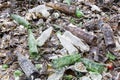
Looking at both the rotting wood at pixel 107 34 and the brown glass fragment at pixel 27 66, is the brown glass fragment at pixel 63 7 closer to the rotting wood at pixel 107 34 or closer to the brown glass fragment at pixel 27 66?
the rotting wood at pixel 107 34

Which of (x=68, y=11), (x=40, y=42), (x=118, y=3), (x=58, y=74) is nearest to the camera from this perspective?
(x=58, y=74)

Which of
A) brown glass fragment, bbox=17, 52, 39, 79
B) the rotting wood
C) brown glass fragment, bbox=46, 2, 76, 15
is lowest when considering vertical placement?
brown glass fragment, bbox=17, 52, 39, 79

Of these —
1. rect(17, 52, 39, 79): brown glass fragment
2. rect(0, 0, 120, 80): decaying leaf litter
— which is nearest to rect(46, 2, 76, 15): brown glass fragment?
rect(0, 0, 120, 80): decaying leaf litter

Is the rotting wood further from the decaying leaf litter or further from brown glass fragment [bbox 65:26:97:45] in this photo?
brown glass fragment [bbox 65:26:97:45]

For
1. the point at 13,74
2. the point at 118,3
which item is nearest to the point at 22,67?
the point at 13,74

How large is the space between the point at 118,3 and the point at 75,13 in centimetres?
99

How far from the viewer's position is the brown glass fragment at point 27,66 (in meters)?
4.25

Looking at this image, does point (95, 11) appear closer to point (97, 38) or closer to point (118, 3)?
point (118, 3)

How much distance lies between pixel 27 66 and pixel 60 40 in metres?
0.76

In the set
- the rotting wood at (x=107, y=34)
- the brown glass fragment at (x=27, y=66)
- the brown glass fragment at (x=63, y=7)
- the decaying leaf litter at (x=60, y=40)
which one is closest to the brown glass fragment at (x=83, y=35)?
the decaying leaf litter at (x=60, y=40)

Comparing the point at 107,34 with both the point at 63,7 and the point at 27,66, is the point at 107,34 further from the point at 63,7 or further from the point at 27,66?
the point at 27,66

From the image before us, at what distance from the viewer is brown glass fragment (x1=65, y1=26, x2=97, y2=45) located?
4.79 meters

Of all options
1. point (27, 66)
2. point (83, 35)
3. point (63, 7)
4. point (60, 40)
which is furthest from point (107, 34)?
point (27, 66)

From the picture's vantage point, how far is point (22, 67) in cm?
440
